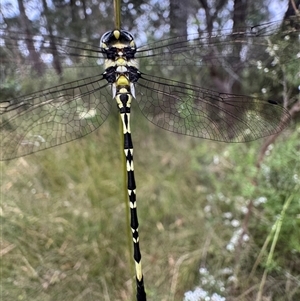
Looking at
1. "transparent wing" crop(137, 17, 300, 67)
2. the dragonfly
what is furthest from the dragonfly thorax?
"transparent wing" crop(137, 17, 300, 67)

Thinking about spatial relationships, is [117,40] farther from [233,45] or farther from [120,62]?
[233,45]

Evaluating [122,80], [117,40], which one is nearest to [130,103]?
[122,80]

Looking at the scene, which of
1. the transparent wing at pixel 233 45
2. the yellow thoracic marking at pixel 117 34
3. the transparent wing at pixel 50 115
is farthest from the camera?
the transparent wing at pixel 233 45

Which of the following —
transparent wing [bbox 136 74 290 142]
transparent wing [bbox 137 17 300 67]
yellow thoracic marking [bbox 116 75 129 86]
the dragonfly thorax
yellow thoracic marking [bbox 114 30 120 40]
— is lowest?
transparent wing [bbox 136 74 290 142]

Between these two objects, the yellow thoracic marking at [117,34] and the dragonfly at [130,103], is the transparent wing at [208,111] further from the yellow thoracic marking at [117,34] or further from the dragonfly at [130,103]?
the yellow thoracic marking at [117,34]

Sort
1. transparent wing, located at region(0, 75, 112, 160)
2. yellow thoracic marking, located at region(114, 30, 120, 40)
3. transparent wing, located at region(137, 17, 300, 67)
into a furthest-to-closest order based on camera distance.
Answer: transparent wing, located at region(137, 17, 300, 67), transparent wing, located at region(0, 75, 112, 160), yellow thoracic marking, located at region(114, 30, 120, 40)

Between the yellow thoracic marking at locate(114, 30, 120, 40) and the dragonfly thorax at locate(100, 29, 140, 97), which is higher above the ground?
the yellow thoracic marking at locate(114, 30, 120, 40)

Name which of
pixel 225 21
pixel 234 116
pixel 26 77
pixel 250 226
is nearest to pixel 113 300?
pixel 250 226

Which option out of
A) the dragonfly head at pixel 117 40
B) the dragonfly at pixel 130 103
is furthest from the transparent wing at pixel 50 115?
the dragonfly head at pixel 117 40

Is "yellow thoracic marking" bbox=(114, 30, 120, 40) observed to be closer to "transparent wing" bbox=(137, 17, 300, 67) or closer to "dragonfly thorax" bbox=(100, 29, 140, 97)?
"dragonfly thorax" bbox=(100, 29, 140, 97)
